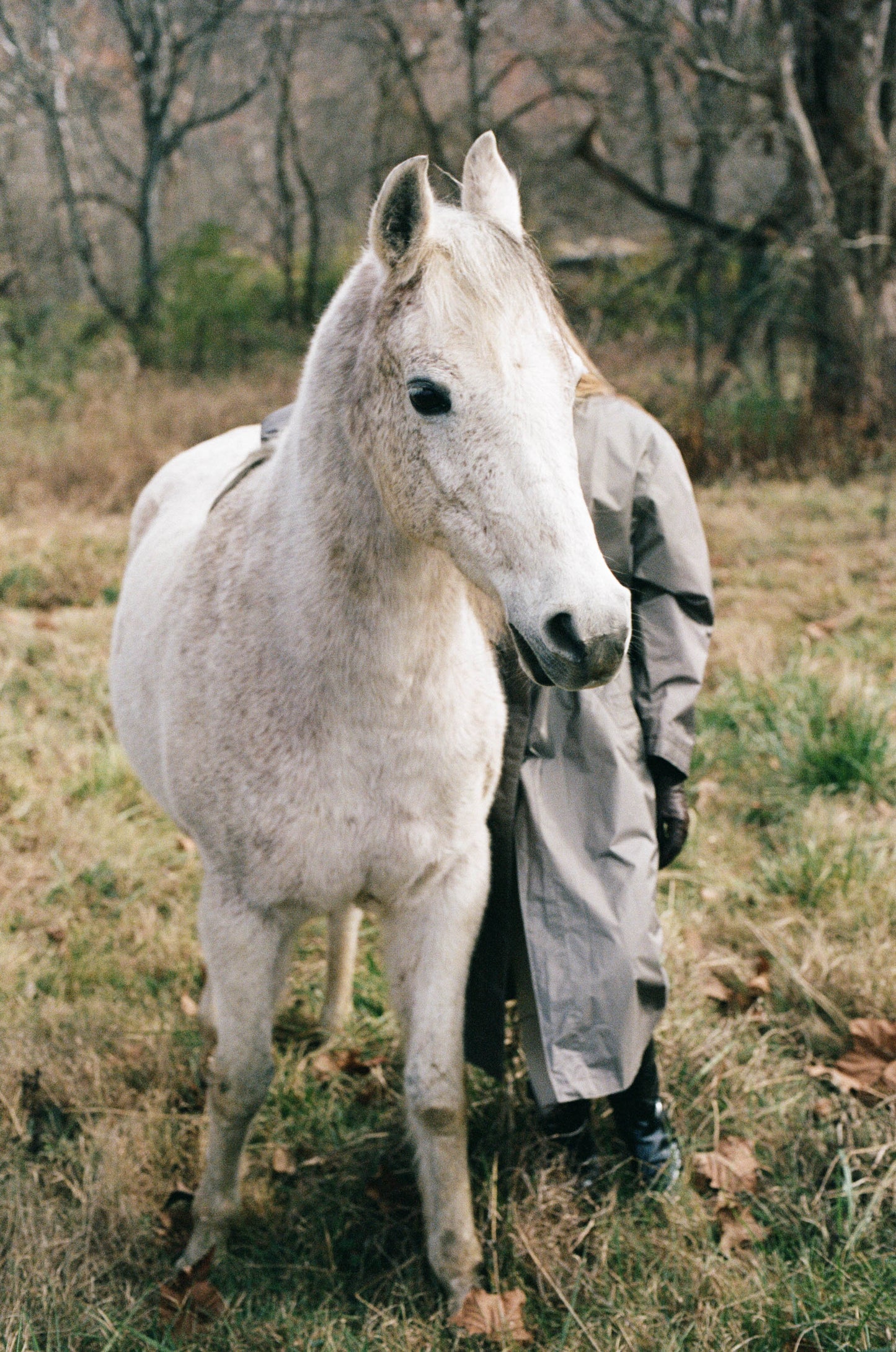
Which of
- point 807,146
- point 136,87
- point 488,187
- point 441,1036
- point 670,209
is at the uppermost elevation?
point 136,87

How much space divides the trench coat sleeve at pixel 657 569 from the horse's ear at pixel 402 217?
2.69 feet

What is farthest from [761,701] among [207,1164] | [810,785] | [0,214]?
[0,214]

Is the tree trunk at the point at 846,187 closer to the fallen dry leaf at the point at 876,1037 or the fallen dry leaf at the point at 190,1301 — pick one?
the fallen dry leaf at the point at 876,1037

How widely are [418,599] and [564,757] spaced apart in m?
0.60

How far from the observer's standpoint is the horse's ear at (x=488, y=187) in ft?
5.89

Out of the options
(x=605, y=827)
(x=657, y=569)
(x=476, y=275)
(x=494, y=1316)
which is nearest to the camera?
(x=476, y=275)

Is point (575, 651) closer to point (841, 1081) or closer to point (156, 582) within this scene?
point (156, 582)

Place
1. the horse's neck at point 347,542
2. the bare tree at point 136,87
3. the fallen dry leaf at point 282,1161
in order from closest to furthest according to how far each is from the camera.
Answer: the horse's neck at point 347,542 < the fallen dry leaf at point 282,1161 < the bare tree at point 136,87

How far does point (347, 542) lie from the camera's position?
1793mm

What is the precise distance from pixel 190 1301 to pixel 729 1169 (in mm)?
1263

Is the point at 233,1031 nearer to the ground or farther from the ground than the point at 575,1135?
farther from the ground

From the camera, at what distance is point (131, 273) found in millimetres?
18000

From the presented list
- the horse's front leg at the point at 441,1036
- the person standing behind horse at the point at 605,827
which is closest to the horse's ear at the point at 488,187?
the person standing behind horse at the point at 605,827

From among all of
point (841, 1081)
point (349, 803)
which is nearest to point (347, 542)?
point (349, 803)
